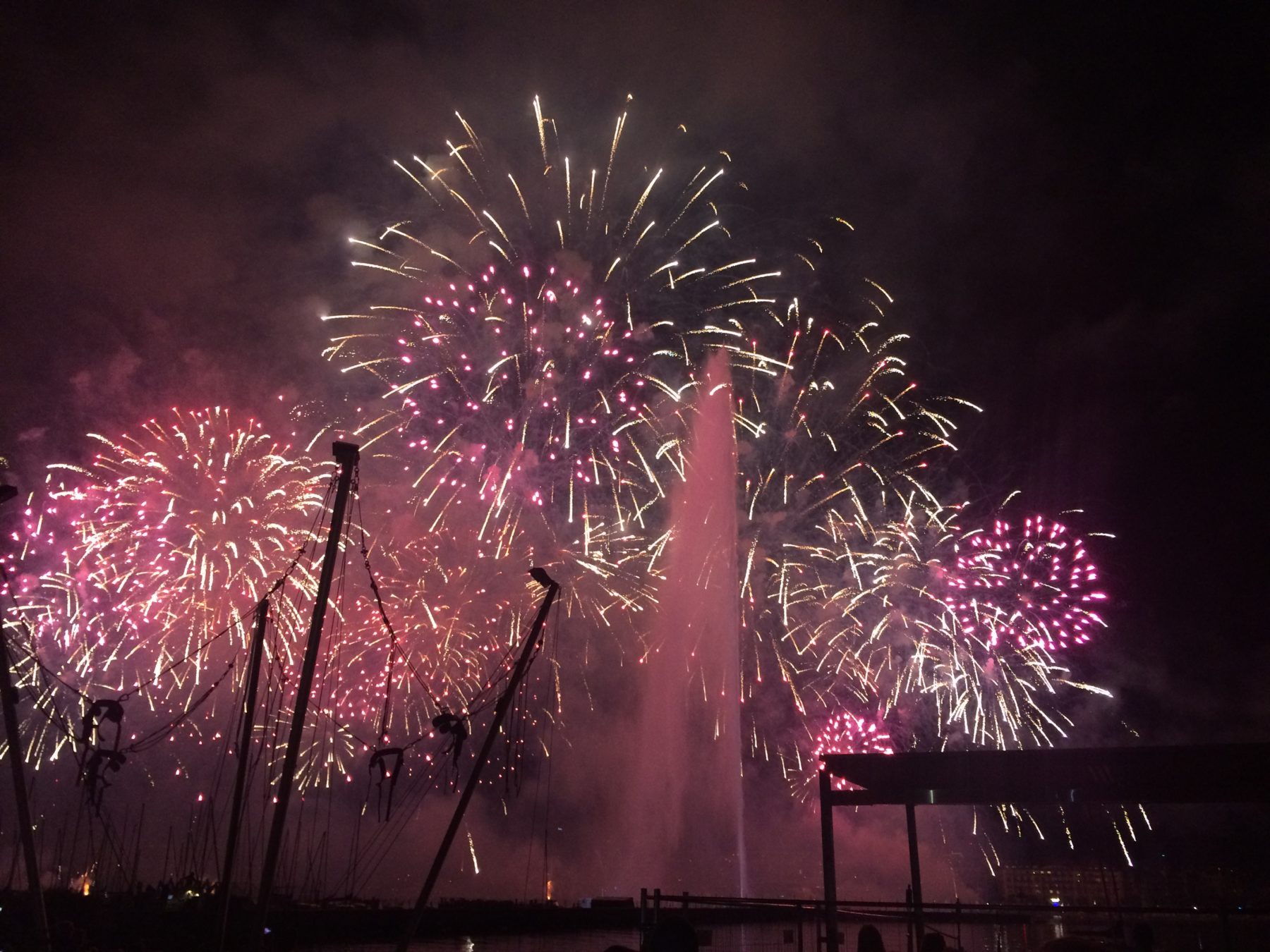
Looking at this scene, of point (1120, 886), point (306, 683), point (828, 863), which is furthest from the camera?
point (1120, 886)

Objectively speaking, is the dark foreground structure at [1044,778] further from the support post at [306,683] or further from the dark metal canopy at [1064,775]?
the support post at [306,683]

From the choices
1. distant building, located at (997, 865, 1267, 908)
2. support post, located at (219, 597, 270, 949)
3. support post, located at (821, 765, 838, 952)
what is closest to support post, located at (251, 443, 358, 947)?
support post, located at (219, 597, 270, 949)

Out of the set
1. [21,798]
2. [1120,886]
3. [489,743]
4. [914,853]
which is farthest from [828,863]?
[1120,886]

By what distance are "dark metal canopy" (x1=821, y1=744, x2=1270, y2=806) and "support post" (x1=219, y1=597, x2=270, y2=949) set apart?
13.7m

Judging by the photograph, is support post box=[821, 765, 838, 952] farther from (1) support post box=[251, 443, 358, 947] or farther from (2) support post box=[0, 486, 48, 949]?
(2) support post box=[0, 486, 48, 949]

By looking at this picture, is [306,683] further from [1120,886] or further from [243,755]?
[1120,886]

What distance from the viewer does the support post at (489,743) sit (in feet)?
68.9

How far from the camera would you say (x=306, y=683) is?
18062mm

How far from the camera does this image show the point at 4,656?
17297 millimetres

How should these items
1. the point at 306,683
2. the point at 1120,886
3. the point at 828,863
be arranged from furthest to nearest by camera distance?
the point at 1120,886
the point at 306,683
the point at 828,863

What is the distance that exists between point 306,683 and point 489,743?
5679mm

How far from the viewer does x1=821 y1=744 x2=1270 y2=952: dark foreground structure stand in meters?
14.9

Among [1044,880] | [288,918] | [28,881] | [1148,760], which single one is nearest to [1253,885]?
[1044,880]

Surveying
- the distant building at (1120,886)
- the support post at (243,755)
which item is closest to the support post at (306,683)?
the support post at (243,755)
